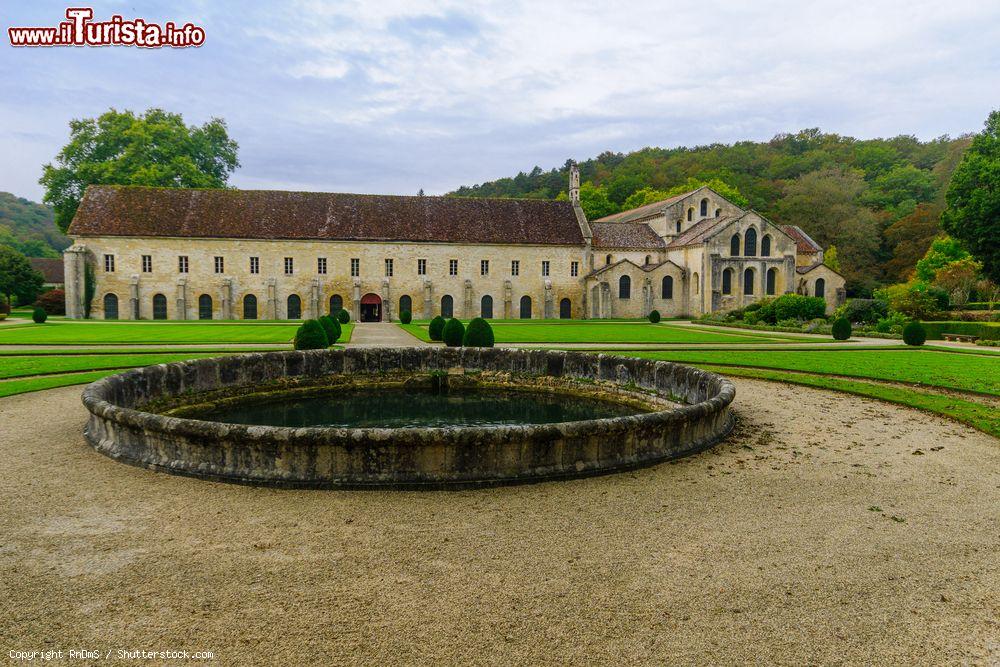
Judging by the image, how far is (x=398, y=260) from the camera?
46.3 m

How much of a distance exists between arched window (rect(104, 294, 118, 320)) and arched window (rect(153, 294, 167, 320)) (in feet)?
8.63

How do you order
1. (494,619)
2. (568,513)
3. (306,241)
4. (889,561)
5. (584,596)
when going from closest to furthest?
(494,619), (584,596), (889,561), (568,513), (306,241)

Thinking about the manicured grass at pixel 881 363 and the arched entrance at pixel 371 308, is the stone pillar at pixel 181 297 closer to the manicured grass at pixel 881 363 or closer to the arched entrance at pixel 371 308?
the arched entrance at pixel 371 308

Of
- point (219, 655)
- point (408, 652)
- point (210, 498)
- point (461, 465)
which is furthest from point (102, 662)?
point (461, 465)

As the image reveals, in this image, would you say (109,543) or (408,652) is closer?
(408,652)

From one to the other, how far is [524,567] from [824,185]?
227ft

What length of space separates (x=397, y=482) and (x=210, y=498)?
74.3 inches

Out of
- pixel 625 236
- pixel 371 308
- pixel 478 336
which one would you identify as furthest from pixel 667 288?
pixel 478 336

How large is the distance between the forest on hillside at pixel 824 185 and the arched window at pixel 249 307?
137 feet

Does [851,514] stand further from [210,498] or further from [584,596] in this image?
[210,498]

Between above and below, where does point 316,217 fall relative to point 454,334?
above

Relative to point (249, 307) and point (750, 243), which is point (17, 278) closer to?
point (249, 307)

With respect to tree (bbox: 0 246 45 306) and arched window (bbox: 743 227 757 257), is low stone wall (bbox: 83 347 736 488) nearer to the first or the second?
arched window (bbox: 743 227 757 257)

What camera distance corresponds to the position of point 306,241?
1762 inches
